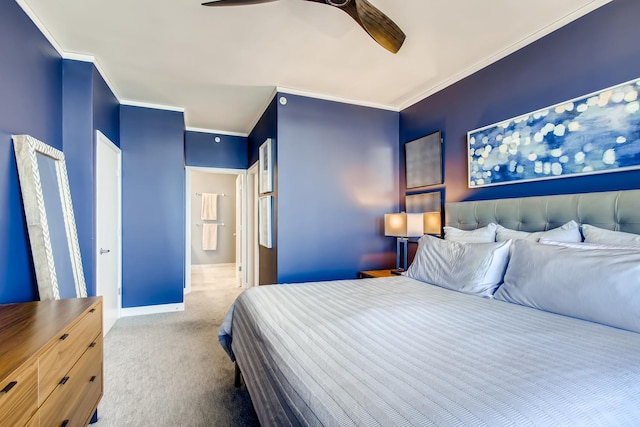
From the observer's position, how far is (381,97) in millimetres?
3574

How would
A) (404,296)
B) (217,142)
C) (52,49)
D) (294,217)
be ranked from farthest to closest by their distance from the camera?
(217,142) < (294,217) < (52,49) < (404,296)

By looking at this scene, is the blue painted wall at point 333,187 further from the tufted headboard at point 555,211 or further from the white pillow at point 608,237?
the white pillow at point 608,237

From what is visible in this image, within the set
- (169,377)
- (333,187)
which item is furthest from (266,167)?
(169,377)

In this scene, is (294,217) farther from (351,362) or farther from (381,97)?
(351,362)

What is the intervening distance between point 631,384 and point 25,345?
2032mm

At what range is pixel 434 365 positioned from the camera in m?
0.96

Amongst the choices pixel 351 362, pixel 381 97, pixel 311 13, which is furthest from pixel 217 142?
pixel 351 362

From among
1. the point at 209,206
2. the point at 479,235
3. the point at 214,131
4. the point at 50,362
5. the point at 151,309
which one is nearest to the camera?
the point at 50,362

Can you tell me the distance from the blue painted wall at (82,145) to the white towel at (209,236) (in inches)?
174

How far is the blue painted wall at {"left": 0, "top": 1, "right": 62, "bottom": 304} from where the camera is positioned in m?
1.77

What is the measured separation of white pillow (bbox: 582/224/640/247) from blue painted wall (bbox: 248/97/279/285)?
8.54 feet

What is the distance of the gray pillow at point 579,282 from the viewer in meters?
1.27

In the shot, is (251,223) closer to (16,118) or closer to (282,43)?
(282,43)

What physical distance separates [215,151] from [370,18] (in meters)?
3.77
